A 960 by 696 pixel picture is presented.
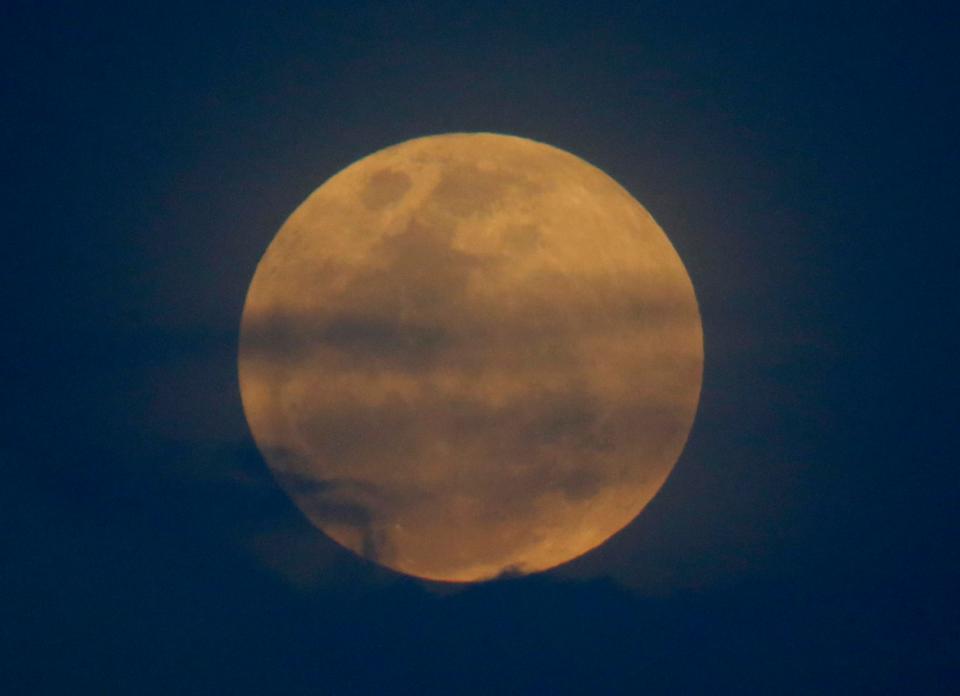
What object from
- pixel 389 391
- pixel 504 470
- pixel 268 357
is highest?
pixel 268 357

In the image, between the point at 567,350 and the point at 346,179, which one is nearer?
the point at 567,350

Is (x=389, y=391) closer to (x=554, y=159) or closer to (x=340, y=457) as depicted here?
(x=340, y=457)

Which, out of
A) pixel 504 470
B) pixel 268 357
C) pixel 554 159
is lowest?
pixel 504 470

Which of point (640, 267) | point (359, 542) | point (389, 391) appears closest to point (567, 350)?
point (640, 267)

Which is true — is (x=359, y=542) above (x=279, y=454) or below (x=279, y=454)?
below

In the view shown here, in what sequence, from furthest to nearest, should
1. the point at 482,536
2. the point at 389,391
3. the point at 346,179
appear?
the point at 346,179 → the point at 482,536 → the point at 389,391

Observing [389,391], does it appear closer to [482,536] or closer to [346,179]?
[482,536]

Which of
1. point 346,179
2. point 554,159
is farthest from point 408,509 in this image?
point 554,159

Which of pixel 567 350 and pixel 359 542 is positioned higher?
pixel 567 350

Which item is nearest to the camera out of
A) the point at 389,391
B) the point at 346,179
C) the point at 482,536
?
the point at 389,391
